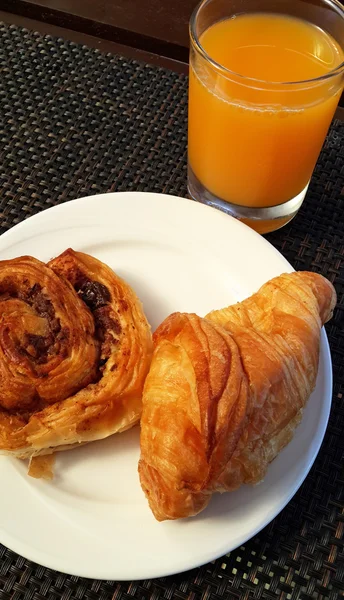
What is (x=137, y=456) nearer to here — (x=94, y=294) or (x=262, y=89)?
(x=94, y=294)

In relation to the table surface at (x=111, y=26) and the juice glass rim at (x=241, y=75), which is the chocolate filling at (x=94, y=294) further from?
the table surface at (x=111, y=26)

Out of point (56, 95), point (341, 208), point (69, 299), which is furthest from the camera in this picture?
point (56, 95)

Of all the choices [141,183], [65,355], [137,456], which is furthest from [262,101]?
Answer: [137,456]

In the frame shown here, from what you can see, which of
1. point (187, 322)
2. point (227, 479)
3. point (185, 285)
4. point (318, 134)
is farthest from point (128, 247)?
point (227, 479)

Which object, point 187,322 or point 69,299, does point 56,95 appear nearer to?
point 69,299

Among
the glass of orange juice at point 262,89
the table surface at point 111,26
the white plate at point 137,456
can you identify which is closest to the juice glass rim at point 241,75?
the glass of orange juice at point 262,89

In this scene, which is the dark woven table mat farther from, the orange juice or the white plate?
the orange juice
